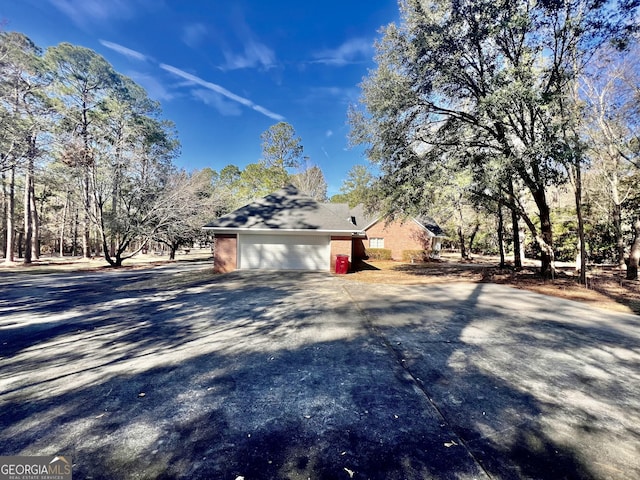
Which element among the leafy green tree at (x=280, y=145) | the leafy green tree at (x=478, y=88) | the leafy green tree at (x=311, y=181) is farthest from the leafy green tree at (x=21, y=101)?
the leafy green tree at (x=311, y=181)

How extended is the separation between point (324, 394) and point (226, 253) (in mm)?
11927

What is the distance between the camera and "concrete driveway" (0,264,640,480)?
2.11 metres

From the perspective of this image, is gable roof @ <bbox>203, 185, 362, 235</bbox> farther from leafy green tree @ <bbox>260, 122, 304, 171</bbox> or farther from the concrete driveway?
leafy green tree @ <bbox>260, 122, 304, 171</bbox>

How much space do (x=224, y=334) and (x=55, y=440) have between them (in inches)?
107

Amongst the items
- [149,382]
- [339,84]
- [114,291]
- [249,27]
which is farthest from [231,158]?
[149,382]

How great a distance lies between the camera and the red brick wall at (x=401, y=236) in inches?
939

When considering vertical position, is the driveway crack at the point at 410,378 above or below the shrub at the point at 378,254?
below

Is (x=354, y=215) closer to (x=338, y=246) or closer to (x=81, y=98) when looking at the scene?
(x=338, y=246)

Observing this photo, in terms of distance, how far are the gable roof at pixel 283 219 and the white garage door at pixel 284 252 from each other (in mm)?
629

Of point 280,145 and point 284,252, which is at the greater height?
point 280,145

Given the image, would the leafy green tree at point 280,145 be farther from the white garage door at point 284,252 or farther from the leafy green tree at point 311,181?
the white garage door at point 284,252

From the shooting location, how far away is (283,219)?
14.5 metres

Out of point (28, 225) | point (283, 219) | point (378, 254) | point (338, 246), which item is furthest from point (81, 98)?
point (378, 254)

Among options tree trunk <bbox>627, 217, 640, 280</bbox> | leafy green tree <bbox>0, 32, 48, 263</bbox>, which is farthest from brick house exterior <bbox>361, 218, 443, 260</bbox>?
leafy green tree <bbox>0, 32, 48, 263</bbox>
